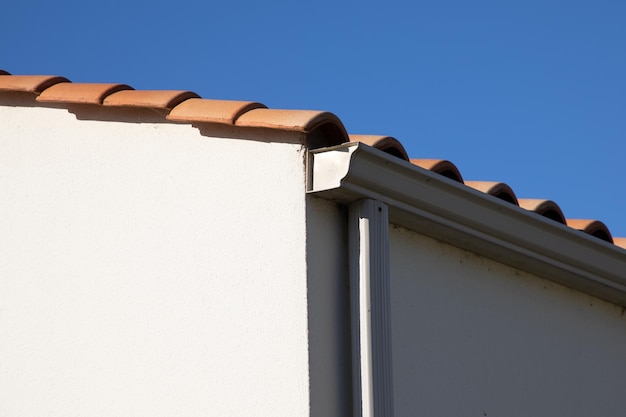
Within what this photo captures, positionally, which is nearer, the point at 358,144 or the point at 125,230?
the point at 358,144

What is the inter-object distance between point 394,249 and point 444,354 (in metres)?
0.53

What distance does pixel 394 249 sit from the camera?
4.52 metres

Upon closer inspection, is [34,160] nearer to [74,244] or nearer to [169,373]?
[74,244]

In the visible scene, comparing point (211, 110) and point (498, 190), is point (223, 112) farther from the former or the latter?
point (498, 190)

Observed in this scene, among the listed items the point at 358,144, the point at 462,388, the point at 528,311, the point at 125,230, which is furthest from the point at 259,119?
the point at 528,311

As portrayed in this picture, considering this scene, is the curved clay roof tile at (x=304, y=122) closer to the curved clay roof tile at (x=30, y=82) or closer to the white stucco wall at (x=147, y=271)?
the white stucco wall at (x=147, y=271)

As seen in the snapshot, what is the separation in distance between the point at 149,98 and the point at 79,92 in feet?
1.23

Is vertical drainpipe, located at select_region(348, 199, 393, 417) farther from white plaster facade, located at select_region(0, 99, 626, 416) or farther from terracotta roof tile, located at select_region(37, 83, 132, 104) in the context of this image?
terracotta roof tile, located at select_region(37, 83, 132, 104)

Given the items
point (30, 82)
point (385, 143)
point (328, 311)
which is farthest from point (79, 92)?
point (328, 311)

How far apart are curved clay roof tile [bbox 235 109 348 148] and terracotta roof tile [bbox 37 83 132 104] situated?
0.70m

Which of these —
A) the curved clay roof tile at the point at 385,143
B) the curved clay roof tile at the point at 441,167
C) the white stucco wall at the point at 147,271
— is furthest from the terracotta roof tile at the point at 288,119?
the curved clay roof tile at the point at 441,167

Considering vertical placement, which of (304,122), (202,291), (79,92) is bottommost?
(202,291)

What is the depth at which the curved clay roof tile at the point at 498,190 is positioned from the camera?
4930 millimetres

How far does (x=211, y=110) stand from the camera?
14.0 feet
